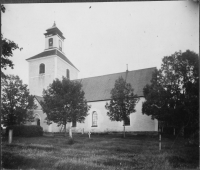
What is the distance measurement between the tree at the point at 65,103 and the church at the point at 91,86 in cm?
550

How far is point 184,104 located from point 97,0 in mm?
8246

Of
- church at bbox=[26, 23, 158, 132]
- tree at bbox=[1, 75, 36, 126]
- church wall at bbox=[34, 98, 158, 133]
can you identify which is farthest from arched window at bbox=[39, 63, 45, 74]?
tree at bbox=[1, 75, 36, 126]

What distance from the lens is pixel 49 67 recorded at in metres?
22.3

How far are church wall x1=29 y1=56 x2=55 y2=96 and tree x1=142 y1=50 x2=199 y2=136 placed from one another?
1469cm

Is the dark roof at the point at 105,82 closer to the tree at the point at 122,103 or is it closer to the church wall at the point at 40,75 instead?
the tree at the point at 122,103

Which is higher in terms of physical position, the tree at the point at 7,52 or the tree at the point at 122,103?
the tree at the point at 7,52

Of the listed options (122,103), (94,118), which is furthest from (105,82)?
(94,118)

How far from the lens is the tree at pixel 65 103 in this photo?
1298 centimetres

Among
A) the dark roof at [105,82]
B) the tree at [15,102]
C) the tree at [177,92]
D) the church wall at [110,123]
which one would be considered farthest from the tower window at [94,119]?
the tree at [177,92]

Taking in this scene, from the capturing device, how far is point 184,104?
9969 millimetres

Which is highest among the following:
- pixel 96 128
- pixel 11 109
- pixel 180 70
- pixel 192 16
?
pixel 192 16

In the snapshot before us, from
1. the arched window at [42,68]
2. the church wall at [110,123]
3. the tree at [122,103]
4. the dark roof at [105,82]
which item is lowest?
the church wall at [110,123]

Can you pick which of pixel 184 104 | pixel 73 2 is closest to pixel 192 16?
pixel 73 2

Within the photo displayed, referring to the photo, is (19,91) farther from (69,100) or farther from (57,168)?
(57,168)
